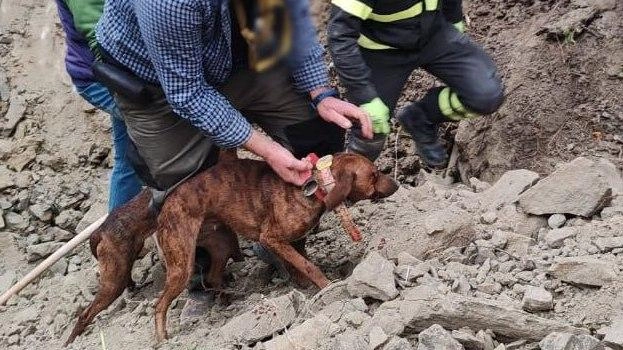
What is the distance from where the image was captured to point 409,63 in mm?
4863

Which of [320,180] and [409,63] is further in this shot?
[409,63]

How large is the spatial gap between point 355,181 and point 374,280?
63 centimetres

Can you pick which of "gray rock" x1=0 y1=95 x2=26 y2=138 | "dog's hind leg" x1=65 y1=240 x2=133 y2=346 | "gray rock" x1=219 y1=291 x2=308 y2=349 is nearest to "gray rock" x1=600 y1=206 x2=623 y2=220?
"gray rock" x1=219 y1=291 x2=308 y2=349

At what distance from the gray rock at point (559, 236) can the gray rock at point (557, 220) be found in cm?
14

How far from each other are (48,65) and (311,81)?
12.9ft

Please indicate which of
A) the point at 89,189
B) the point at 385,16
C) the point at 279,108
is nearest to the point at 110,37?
the point at 279,108

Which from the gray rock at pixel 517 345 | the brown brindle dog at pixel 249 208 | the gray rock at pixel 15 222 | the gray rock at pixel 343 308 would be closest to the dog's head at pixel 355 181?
the brown brindle dog at pixel 249 208

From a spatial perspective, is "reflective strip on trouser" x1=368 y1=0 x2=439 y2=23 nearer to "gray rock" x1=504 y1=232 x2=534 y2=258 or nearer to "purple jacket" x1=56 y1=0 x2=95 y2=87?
"gray rock" x1=504 y1=232 x2=534 y2=258

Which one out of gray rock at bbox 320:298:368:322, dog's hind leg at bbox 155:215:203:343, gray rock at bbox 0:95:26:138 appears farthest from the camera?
gray rock at bbox 0:95:26:138

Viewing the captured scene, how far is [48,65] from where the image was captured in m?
7.36

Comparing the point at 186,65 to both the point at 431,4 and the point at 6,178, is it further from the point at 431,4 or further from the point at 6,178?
the point at 6,178

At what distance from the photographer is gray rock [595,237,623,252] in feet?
12.5

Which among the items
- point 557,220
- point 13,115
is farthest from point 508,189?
point 13,115

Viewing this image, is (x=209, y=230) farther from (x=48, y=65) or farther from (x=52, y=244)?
(x=48, y=65)
